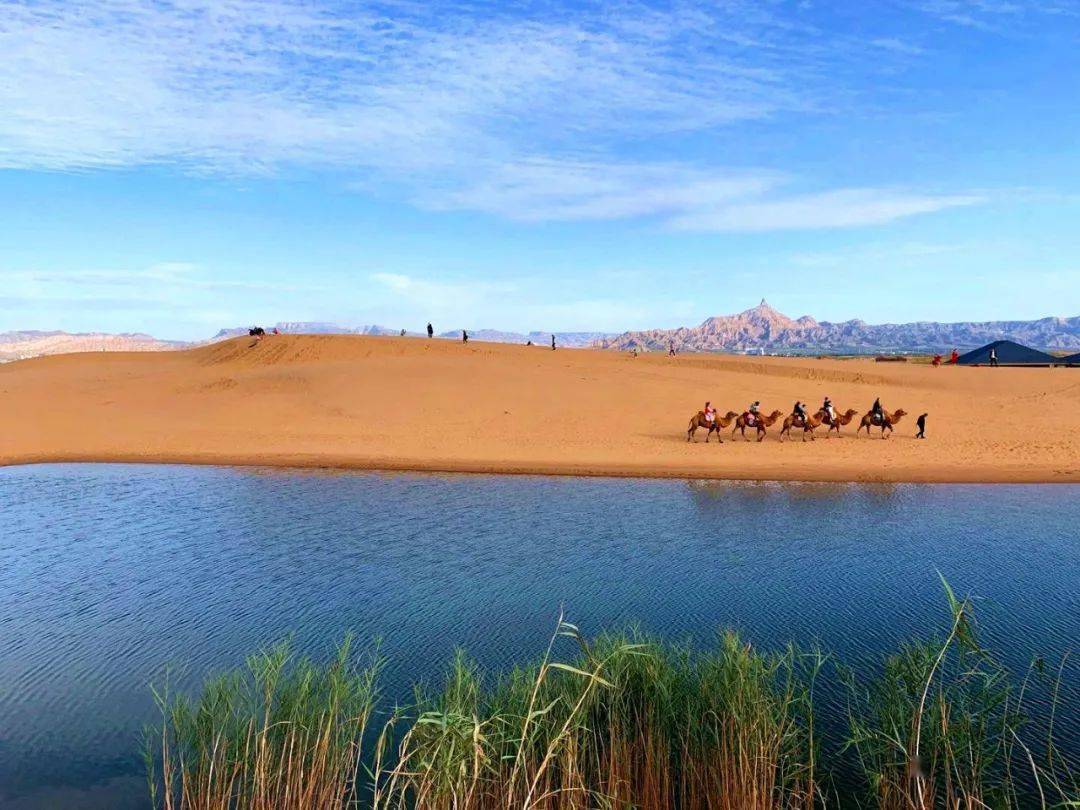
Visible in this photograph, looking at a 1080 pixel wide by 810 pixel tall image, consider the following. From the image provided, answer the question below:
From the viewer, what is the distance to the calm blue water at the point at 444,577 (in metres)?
10.8

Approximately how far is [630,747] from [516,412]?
32.0 metres

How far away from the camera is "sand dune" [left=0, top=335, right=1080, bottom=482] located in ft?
94.2

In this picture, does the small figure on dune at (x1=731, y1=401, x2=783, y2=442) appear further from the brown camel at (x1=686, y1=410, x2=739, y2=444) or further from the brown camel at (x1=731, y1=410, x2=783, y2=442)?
the brown camel at (x1=686, y1=410, x2=739, y2=444)

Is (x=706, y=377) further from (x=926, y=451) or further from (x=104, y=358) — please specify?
(x=104, y=358)

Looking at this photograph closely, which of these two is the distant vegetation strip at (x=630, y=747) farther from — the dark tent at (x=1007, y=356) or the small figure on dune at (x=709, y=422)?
the dark tent at (x=1007, y=356)

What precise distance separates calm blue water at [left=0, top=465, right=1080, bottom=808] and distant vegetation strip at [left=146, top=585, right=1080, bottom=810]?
6.10 feet

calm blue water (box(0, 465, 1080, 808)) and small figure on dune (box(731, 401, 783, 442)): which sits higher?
small figure on dune (box(731, 401, 783, 442))

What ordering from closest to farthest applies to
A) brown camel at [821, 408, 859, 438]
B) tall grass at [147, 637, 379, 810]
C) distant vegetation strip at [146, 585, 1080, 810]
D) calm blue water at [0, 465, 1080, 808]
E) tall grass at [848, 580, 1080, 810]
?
tall grass at [848, 580, 1080, 810] → distant vegetation strip at [146, 585, 1080, 810] → tall grass at [147, 637, 379, 810] → calm blue water at [0, 465, 1080, 808] → brown camel at [821, 408, 859, 438]

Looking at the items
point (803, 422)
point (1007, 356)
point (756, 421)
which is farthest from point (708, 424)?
point (1007, 356)

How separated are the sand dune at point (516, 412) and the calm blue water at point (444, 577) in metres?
4.82

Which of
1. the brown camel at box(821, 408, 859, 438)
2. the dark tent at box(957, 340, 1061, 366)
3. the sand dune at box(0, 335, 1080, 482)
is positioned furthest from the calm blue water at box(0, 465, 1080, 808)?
the dark tent at box(957, 340, 1061, 366)

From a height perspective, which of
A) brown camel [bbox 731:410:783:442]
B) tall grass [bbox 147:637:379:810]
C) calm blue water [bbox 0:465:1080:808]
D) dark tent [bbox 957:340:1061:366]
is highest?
dark tent [bbox 957:340:1061:366]

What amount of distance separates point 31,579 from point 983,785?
16404mm

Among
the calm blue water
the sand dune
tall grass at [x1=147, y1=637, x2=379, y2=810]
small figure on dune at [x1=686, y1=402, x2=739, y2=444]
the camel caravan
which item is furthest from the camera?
the camel caravan
